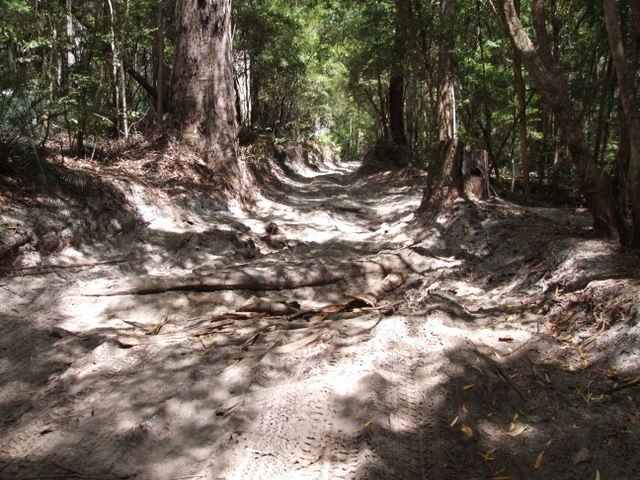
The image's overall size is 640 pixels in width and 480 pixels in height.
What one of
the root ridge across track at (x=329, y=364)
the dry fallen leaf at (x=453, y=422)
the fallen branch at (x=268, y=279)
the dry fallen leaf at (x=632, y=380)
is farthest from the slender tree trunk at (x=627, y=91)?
the dry fallen leaf at (x=453, y=422)

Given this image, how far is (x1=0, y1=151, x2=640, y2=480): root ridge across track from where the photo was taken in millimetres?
2139

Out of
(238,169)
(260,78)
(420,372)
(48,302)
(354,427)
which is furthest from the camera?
(260,78)

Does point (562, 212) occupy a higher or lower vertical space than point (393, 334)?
higher

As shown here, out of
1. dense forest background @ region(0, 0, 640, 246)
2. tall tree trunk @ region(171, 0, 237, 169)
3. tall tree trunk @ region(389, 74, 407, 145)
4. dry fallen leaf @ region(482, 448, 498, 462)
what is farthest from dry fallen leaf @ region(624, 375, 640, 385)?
tall tree trunk @ region(389, 74, 407, 145)

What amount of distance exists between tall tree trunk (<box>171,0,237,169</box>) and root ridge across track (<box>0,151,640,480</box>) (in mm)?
3897

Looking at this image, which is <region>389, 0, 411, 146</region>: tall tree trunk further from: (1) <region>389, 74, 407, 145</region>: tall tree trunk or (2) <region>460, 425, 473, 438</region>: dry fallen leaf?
(2) <region>460, 425, 473, 438</region>: dry fallen leaf

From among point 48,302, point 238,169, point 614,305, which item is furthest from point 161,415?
point 238,169

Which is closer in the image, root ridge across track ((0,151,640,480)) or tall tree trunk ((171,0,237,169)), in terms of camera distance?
root ridge across track ((0,151,640,480))

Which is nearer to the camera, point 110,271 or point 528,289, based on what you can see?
point 528,289

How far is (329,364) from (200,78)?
24.0 ft

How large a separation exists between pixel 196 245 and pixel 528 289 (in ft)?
12.2

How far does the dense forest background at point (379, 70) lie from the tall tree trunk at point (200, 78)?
0.12 ft

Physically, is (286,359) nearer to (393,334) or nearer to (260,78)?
(393,334)

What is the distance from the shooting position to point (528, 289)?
398 centimetres
